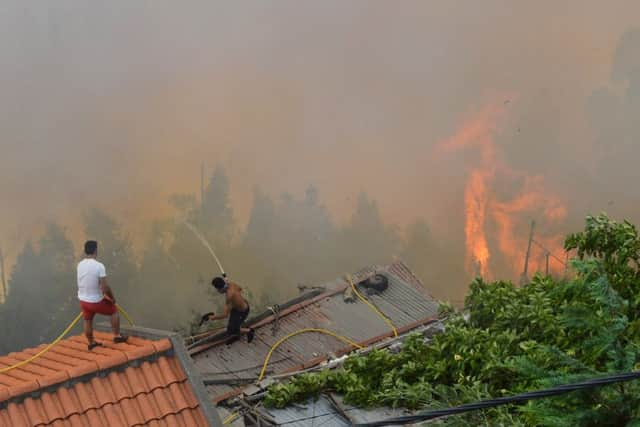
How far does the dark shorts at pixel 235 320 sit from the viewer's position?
42.1 feet

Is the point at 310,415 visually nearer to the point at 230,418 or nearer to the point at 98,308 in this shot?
the point at 230,418

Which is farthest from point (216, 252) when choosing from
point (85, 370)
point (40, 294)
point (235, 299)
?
point (85, 370)

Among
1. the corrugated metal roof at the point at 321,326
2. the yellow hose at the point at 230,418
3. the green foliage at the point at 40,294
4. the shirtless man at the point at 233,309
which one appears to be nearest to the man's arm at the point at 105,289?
the yellow hose at the point at 230,418

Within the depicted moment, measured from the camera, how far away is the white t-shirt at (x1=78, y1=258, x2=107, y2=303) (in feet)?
25.5

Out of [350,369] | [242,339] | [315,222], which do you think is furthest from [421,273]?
[350,369]

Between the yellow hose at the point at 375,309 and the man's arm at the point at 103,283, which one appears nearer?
the man's arm at the point at 103,283

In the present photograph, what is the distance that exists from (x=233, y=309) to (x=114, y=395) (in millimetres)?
5988

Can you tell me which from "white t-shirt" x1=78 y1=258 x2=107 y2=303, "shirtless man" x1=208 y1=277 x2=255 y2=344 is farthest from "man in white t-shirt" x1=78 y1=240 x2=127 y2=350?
"shirtless man" x1=208 y1=277 x2=255 y2=344

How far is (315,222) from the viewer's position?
231ft

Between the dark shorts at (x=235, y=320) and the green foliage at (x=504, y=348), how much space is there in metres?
4.83

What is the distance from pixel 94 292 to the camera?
25.8 feet

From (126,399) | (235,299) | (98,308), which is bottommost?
(126,399)

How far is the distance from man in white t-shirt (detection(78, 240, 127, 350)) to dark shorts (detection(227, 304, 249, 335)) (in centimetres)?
485

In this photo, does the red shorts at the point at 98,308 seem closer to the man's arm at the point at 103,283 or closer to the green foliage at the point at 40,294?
the man's arm at the point at 103,283
